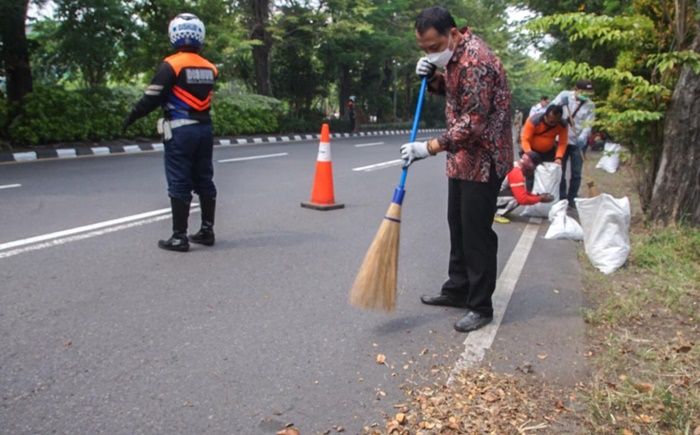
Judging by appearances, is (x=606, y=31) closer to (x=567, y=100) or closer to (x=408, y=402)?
(x=567, y=100)

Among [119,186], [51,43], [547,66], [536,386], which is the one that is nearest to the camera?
[536,386]

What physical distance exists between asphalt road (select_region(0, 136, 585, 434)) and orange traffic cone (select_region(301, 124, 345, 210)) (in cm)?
69

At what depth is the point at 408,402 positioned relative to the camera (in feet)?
8.54

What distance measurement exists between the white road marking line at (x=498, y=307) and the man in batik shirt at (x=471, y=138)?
88mm

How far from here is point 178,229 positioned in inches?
196

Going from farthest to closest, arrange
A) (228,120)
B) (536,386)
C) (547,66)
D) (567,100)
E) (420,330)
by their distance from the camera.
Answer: (228,120), (567,100), (547,66), (420,330), (536,386)

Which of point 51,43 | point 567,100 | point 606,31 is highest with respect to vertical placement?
point 51,43

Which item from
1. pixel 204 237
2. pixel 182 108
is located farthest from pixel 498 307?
pixel 182 108

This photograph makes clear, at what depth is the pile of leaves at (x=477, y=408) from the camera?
2385 millimetres

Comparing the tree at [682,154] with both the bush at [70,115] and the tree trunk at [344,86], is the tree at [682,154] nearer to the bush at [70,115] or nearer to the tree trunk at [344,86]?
the bush at [70,115]

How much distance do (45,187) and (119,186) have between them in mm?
929

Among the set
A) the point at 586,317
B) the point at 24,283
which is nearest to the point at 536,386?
the point at 586,317

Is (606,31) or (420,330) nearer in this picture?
(420,330)

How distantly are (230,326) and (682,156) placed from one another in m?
4.90
